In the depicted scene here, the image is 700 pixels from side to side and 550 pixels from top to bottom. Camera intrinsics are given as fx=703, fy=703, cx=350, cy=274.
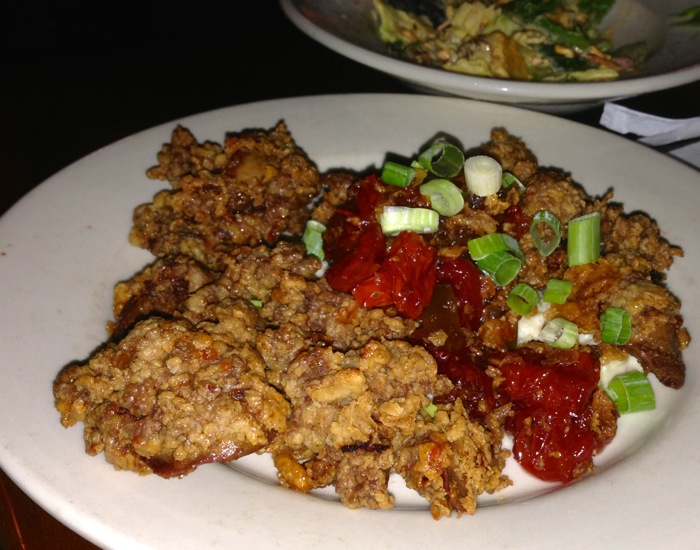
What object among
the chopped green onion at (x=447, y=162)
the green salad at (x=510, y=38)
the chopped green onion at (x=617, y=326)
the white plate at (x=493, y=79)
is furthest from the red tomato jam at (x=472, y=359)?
the green salad at (x=510, y=38)

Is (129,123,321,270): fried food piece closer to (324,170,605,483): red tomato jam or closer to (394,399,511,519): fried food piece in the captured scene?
(324,170,605,483): red tomato jam

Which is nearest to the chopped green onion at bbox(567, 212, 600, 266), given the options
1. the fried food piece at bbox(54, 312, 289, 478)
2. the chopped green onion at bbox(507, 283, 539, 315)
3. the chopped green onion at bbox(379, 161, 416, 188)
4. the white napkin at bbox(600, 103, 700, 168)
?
the chopped green onion at bbox(507, 283, 539, 315)

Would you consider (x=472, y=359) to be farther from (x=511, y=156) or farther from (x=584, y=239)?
(x=511, y=156)

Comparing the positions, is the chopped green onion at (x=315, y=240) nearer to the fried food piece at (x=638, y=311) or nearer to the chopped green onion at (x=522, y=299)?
the chopped green onion at (x=522, y=299)

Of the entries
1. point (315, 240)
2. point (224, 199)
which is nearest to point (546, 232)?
point (315, 240)

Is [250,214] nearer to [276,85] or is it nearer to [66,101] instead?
[276,85]
